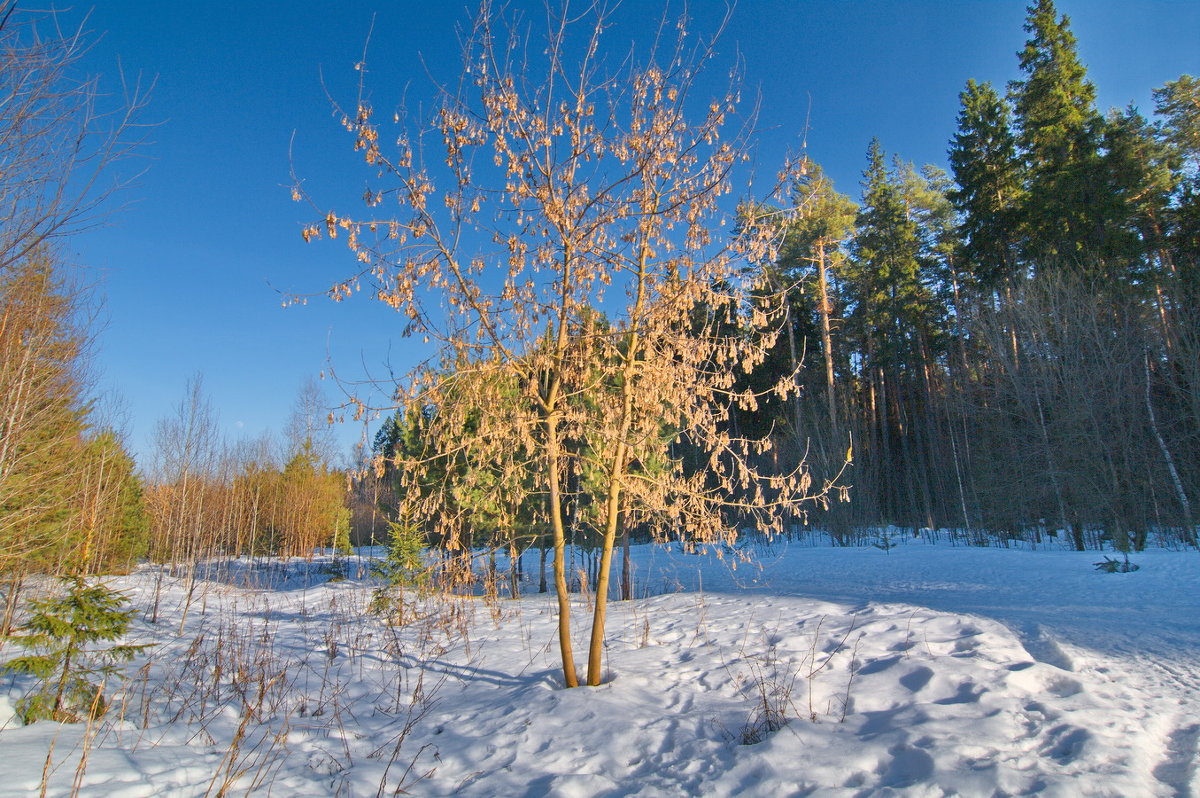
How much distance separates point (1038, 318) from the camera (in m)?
16.2

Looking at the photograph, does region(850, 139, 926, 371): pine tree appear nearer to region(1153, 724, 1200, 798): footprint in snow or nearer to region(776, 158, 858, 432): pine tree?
region(776, 158, 858, 432): pine tree

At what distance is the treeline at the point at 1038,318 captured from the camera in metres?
14.9

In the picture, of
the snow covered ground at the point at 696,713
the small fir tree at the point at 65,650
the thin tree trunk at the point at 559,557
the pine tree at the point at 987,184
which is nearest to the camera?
the snow covered ground at the point at 696,713

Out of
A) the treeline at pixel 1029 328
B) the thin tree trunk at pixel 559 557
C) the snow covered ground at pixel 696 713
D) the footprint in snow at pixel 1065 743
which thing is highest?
the treeline at pixel 1029 328

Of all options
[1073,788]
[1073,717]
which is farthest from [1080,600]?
[1073,788]

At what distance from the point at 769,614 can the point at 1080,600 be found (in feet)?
16.0

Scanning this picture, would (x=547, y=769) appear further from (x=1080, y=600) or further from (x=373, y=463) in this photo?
(x=1080, y=600)

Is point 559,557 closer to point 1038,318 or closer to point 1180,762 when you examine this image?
point 1180,762

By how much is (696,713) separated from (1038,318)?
16924 millimetres

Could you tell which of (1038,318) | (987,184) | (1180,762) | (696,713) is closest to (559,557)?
(696,713)

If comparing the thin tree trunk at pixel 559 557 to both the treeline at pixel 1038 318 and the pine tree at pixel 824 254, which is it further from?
the pine tree at pixel 824 254

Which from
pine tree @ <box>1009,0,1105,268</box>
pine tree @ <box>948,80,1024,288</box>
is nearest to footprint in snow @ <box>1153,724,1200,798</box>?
pine tree @ <box>1009,0,1105,268</box>

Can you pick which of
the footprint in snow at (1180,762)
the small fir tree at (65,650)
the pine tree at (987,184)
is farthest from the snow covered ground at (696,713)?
the pine tree at (987,184)

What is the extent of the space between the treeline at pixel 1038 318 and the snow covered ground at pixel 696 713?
18.2ft
